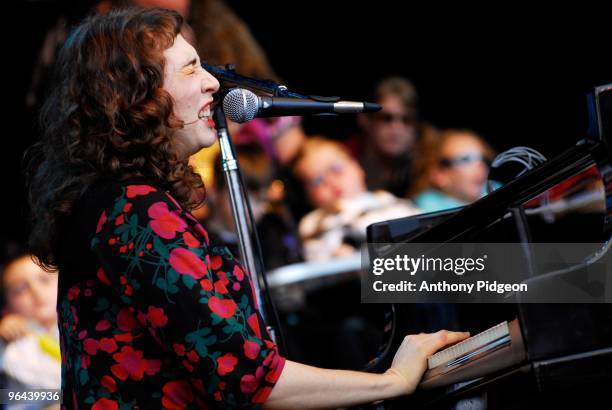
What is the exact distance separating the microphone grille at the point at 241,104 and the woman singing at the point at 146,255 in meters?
0.13

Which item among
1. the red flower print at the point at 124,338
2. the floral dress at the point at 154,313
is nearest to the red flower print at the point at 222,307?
the floral dress at the point at 154,313

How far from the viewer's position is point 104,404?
1.98m

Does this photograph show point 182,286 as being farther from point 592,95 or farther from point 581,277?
point 592,95

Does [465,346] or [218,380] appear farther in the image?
[465,346]

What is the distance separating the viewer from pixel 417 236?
96.3 inches

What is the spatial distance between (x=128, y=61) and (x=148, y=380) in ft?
2.30

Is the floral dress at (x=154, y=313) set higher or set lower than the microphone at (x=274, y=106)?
lower

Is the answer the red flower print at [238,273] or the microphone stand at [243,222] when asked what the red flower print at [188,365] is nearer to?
the red flower print at [238,273]

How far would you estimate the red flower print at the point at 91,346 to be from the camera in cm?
200

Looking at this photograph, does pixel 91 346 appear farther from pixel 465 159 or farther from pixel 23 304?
pixel 465 159

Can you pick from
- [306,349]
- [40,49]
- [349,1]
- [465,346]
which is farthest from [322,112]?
[349,1]

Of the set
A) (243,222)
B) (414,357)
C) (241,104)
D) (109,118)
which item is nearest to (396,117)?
(243,222)

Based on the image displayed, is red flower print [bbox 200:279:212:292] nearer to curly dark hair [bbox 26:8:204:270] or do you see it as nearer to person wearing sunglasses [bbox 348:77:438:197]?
curly dark hair [bbox 26:8:204:270]

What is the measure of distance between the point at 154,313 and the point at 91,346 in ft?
0.65
